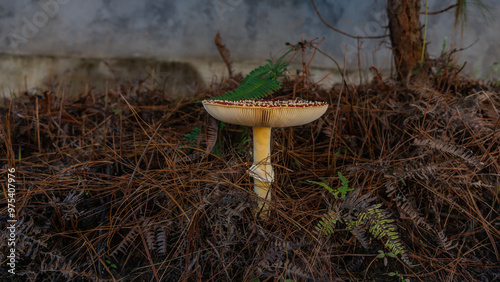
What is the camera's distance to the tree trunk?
2945 millimetres

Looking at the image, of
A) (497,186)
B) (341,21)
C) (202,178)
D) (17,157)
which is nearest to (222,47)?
(202,178)

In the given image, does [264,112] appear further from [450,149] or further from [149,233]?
[450,149]

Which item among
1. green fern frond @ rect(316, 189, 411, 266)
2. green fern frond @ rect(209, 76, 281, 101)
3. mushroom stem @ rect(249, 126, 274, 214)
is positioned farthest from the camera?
green fern frond @ rect(209, 76, 281, 101)

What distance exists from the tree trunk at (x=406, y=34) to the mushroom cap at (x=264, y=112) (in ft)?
5.36

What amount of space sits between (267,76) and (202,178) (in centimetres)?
77

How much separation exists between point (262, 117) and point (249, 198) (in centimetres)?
45

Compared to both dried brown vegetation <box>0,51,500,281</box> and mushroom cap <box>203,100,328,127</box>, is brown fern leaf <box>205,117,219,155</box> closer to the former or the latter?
dried brown vegetation <box>0,51,500,281</box>

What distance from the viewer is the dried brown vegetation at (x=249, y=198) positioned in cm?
175

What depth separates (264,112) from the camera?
1601 mm

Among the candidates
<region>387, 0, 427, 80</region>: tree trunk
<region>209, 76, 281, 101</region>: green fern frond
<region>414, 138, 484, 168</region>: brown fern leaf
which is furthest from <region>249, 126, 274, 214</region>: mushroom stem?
<region>387, 0, 427, 80</region>: tree trunk

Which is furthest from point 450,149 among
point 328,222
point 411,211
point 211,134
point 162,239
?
point 162,239

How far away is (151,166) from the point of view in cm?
224

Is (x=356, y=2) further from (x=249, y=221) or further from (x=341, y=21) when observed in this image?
(x=249, y=221)

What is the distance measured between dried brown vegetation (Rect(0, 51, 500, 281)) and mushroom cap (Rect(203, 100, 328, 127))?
10.9 inches
